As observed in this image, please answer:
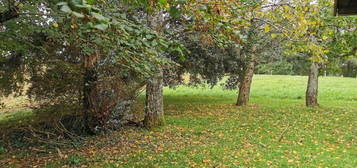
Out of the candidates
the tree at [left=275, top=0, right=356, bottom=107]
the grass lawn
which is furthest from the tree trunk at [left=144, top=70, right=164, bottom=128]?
the tree at [left=275, top=0, right=356, bottom=107]

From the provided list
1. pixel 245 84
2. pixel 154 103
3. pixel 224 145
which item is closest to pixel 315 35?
pixel 245 84

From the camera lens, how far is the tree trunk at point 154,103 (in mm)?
8852

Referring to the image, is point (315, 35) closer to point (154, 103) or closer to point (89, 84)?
point (154, 103)

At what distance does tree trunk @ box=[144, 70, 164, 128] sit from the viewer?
8852 mm

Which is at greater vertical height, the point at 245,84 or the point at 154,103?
the point at 245,84

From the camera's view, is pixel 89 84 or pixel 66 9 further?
pixel 89 84

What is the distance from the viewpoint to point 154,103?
8969 mm

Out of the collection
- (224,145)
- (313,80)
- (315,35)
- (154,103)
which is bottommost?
(224,145)

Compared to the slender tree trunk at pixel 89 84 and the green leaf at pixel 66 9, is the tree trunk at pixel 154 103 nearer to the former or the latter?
the slender tree trunk at pixel 89 84

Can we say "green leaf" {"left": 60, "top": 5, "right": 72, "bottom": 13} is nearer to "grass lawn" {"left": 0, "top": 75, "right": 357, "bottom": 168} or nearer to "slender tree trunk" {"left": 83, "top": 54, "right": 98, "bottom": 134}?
"grass lawn" {"left": 0, "top": 75, "right": 357, "bottom": 168}

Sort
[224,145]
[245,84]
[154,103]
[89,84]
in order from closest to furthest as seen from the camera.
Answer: [224,145], [89,84], [154,103], [245,84]

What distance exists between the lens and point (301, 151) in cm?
672

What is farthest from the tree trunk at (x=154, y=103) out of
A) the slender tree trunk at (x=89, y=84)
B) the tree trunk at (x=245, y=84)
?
the tree trunk at (x=245, y=84)

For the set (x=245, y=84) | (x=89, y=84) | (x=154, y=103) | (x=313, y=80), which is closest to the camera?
(x=89, y=84)
